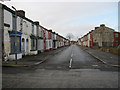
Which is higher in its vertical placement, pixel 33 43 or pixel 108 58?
pixel 33 43

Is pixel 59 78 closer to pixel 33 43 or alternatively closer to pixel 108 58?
pixel 108 58

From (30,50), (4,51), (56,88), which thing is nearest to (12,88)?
(56,88)

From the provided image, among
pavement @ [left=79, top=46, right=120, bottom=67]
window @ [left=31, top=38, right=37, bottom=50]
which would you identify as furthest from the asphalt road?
window @ [left=31, top=38, right=37, bottom=50]

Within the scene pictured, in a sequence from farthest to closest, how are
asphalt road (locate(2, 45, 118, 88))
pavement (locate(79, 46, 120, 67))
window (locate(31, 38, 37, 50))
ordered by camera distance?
window (locate(31, 38, 37, 50))
pavement (locate(79, 46, 120, 67))
asphalt road (locate(2, 45, 118, 88))

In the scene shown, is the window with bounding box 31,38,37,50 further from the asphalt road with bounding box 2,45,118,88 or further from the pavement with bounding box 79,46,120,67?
the asphalt road with bounding box 2,45,118,88

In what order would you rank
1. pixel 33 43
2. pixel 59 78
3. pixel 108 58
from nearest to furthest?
pixel 59 78 < pixel 108 58 < pixel 33 43

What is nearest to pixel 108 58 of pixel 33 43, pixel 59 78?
pixel 59 78

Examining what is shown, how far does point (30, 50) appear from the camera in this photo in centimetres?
2230

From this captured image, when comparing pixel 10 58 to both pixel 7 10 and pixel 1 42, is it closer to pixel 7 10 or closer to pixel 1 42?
pixel 1 42

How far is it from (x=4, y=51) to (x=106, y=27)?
42.1 m

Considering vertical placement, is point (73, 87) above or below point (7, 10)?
below

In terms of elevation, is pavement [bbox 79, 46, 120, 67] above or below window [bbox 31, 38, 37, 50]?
below

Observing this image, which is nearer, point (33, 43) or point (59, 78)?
point (59, 78)

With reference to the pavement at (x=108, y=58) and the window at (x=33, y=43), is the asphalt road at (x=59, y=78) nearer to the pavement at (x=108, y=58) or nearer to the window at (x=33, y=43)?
the pavement at (x=108, y=58)
